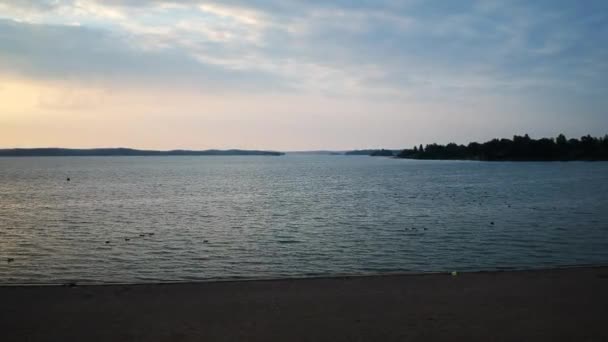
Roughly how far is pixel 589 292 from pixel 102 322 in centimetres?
1144

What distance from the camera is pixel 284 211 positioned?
40.8 m

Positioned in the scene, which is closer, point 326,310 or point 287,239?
point 326,310

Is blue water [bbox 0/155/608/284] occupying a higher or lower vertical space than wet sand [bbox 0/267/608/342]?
lower

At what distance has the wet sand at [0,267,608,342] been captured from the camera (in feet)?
31.8

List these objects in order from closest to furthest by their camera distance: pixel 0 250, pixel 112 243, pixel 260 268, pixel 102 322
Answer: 1. pixel 102 322
2. pixel 260 268
3. pixel 0 250
4. pixel 112 243

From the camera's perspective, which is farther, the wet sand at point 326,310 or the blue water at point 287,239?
the blue water at point 287,239

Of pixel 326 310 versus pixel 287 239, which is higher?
pixel 326 310

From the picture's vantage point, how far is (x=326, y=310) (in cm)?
1128

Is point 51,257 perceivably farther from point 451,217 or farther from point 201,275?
point 451,217

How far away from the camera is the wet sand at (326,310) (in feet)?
31.8

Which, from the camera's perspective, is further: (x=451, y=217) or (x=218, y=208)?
(x=218, y=208)

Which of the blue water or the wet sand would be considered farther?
the blue water

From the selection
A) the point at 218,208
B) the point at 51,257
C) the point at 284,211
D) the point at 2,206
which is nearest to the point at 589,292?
the point at 51,257

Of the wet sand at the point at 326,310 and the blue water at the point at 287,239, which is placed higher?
the wet sand at the point at 326,310
